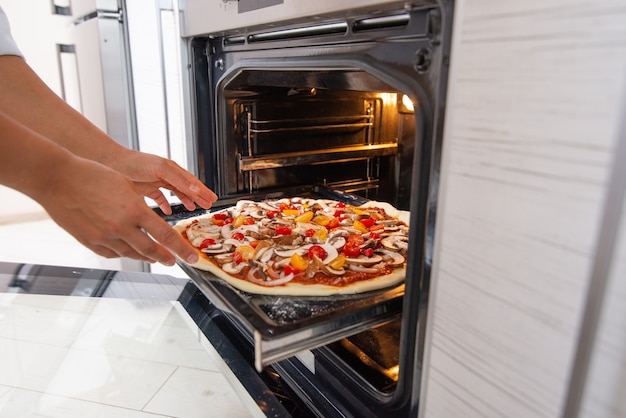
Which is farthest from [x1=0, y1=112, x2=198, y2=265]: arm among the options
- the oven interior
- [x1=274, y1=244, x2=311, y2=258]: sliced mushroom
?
the oven interior

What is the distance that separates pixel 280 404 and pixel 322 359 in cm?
14

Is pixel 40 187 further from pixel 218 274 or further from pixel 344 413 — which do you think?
pixel 344 413

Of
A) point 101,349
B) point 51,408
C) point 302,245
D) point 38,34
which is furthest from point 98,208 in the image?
point 38,34

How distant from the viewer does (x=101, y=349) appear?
1960 mm

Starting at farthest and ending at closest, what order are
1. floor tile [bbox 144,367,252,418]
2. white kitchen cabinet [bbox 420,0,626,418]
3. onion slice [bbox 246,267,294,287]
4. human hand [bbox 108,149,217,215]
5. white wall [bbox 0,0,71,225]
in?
1. white wall [bbox 0,0,71,225]
2. floor tile [bbox 144,367,252,418]
3. human hand [bbox 108,149,217,215]
4. onion slice [bbox 246,267,294,287]
5. white kitchen cabinet [bbox 420,0,626,418]

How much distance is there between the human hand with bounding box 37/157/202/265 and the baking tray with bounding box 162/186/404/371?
19 cm

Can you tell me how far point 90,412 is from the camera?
5.46 ft

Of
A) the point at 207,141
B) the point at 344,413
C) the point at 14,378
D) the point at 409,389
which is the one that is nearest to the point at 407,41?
the point at 409,389

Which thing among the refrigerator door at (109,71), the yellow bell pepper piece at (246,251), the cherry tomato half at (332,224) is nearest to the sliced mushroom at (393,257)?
the cherry tomato half at (332,224)

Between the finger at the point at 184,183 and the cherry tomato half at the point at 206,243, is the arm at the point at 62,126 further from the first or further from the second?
the cherry tomato half at the point at 206,243

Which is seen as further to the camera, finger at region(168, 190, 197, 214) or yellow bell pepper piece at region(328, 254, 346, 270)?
finger at region(168, 190, 197, 214)

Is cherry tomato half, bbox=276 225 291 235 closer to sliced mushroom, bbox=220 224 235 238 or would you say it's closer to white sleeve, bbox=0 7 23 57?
sliced mushroom, bbox=220 224 235 238

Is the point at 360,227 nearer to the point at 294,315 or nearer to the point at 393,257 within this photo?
the point at 393,257

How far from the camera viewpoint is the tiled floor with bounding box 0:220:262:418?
1.69 meters
